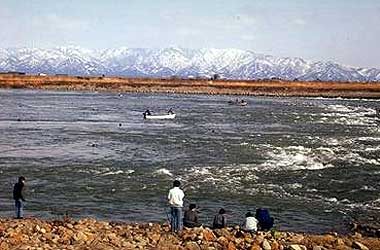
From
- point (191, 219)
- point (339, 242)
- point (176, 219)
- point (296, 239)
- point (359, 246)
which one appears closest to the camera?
point (359, 246)

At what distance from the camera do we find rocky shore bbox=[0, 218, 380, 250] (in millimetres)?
15109

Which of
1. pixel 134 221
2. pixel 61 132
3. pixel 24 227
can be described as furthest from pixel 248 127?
pixel 24 227

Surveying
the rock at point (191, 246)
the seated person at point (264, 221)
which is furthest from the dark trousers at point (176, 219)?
the seated person at point (264, 221)

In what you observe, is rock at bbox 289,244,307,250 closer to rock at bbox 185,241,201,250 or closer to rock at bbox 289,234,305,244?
rock at bbox 289,234,305,244

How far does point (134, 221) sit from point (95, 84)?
137607mm

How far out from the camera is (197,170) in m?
33.0

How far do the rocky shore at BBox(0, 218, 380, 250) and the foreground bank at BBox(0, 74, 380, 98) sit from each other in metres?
128

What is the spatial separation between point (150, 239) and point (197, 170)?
17103mm

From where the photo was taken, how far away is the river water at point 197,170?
2419 centimetres

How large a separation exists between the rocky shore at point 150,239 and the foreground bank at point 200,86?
12791cm

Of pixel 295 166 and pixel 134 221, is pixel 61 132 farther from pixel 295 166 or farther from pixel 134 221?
pixel 134 221

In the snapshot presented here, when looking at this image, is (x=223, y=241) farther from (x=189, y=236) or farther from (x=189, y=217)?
(x=189, y=217)

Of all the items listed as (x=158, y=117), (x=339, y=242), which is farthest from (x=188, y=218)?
(x=158, y=117)

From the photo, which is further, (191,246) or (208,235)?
(208,235)
